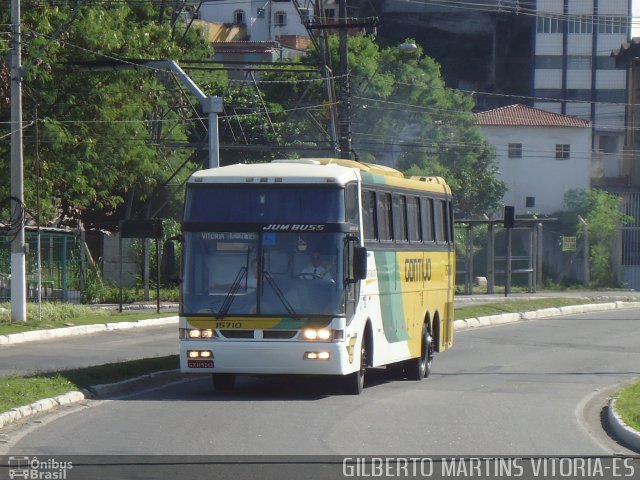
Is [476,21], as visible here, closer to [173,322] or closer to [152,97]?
[152,97]

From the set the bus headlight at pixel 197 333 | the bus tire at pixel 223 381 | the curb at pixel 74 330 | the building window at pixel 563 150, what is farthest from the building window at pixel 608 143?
the bus headlight at pixel 197 333

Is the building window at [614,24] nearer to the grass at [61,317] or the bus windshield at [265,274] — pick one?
the grass at [61,317]

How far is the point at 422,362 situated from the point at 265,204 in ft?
16.2

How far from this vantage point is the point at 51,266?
1543 inches

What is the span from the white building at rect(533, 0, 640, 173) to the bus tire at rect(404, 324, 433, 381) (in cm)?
6900

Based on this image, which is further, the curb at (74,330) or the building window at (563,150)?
the building window at (563,150)

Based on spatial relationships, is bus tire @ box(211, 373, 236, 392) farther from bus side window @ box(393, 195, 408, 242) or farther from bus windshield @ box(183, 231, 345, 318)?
bus side window @ box(393, 195, 408, 242)

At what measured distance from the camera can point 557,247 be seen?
63.7 meters

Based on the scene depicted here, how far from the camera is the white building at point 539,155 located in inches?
3024

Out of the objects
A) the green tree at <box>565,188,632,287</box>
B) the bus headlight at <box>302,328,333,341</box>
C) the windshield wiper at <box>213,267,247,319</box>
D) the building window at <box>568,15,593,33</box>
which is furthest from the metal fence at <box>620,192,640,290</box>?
the windshield wiper at <box>213,267,247,319</box>

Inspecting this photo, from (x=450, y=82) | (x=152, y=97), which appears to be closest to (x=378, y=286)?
(x=152, y=97)

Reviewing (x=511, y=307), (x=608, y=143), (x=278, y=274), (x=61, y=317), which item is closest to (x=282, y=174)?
(x=278, y=274)

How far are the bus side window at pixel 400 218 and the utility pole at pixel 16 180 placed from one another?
12.2 meters

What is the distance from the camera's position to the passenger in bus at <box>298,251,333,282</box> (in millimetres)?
15055
